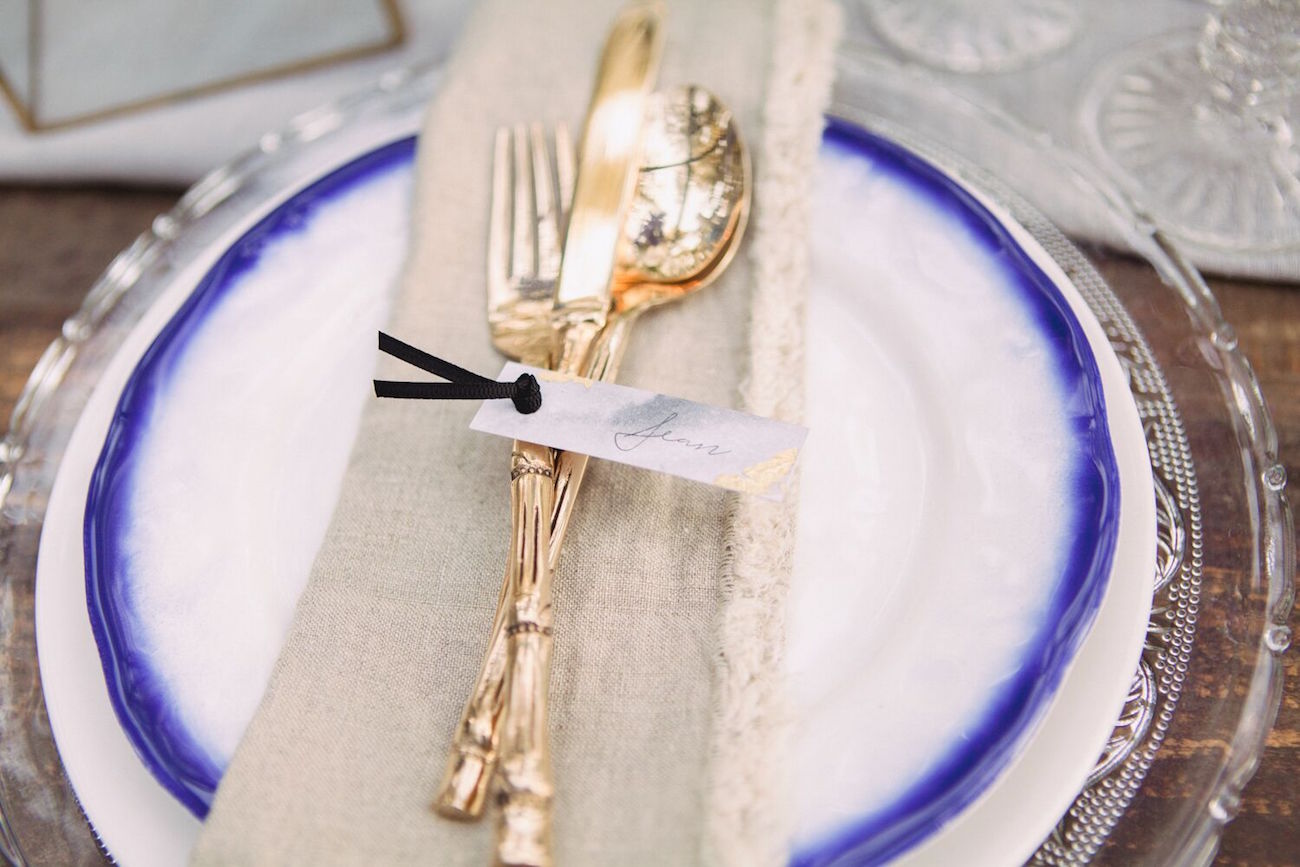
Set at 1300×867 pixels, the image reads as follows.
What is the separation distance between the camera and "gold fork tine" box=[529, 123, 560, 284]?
23.0 inches

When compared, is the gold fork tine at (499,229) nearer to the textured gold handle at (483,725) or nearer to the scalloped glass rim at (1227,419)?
the textured gold handle at (483,725)

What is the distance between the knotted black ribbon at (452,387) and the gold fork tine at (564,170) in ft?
0.45

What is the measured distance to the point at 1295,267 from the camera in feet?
2.27

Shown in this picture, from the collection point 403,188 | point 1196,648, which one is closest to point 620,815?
point 1196,648

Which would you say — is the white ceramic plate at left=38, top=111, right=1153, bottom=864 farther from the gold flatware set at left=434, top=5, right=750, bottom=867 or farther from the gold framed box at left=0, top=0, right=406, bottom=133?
the gold framed box at left=0, top=0, right=406, bottom=133

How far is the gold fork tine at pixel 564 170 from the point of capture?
60 cm

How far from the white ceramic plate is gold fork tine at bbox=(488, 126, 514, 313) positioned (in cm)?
6

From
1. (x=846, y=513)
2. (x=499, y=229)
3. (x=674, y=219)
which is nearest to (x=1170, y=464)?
(x=846, y=513)

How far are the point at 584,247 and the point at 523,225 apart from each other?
6 centimetres

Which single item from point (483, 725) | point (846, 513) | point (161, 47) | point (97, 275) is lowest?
point (483, 725)

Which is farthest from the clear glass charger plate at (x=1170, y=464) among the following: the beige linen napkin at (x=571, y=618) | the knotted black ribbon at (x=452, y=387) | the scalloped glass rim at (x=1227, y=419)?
the knotted black ribbon at (x=452, y=387)

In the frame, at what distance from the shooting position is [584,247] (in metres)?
0.57

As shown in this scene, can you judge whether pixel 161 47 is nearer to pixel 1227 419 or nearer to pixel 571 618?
pixel 571 618

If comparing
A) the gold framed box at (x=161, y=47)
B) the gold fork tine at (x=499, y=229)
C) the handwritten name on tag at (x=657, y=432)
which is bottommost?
the handwritten name on tag at (x=657, y=432)
